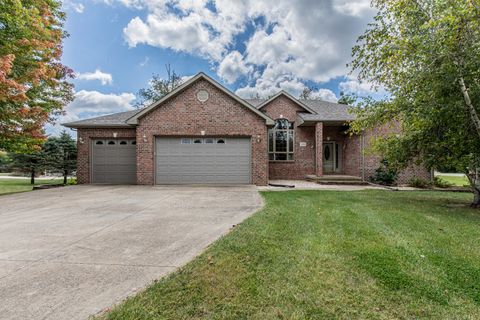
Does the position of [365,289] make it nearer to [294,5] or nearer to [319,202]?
[319,202]

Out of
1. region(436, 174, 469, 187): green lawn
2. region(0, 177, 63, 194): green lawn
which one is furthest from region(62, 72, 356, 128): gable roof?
region(436, 174, 469, 187): green lawn

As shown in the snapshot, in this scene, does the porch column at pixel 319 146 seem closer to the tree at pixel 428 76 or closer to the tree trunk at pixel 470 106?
the tree at pixel 428 76

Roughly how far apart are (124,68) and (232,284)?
22.1m

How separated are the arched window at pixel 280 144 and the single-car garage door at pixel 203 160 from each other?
143 inches

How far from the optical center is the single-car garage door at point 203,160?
12.6m

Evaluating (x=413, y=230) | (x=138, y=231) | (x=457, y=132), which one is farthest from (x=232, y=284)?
(x=457, y=132)

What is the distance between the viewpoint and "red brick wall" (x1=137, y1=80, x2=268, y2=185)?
12492 millimetres

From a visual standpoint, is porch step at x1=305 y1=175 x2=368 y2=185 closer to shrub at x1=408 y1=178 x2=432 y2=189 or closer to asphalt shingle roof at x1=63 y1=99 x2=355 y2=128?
shrub at x1=408 y1=178 x2=432 y2=189

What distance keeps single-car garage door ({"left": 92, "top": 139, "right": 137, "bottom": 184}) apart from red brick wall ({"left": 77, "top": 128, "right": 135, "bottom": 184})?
0.24 metres

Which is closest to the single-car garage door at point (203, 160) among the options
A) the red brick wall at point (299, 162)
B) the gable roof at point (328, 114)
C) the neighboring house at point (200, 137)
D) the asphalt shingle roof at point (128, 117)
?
the neighboring house at point (200, 137)

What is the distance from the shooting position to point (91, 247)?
13.1 ft

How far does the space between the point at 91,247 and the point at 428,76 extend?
8616 millimetres

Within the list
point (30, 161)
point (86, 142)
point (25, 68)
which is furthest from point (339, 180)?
point (30, 161)

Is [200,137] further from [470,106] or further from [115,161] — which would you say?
[470,106]
